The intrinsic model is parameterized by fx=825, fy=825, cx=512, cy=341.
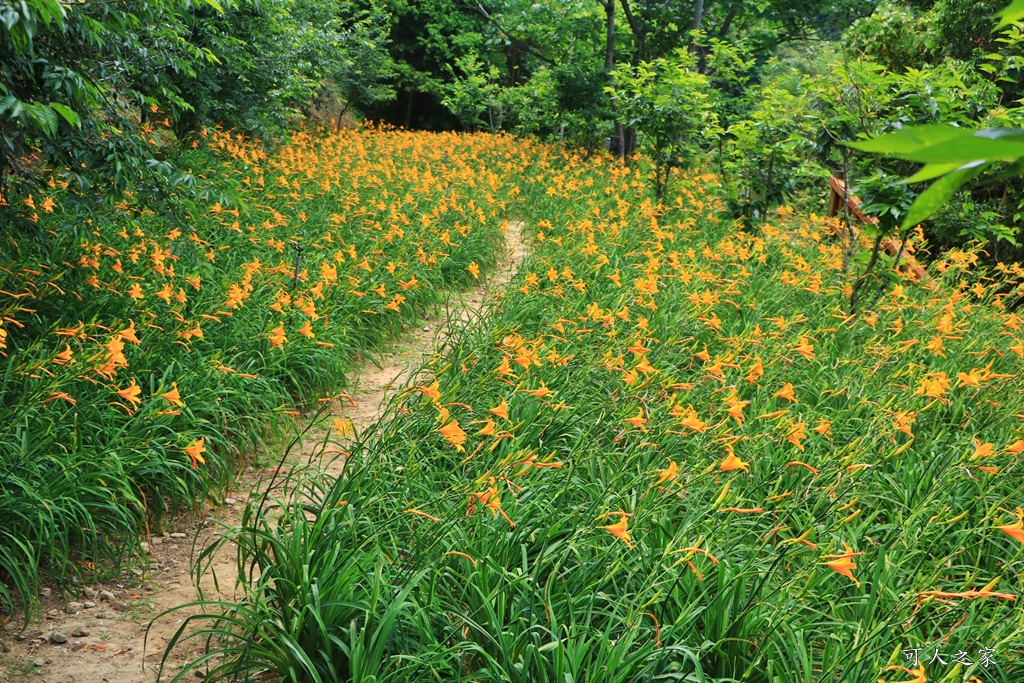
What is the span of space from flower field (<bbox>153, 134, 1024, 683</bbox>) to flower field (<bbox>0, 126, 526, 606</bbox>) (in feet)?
0.18

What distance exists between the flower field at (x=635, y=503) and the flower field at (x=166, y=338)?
2.2 inches

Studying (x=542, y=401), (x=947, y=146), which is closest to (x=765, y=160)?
(x=542, y=401)

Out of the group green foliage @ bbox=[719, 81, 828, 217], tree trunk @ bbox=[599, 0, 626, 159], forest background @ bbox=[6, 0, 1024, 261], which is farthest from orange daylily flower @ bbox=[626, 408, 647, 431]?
tree trunk @ bbox=[599, 0, 626, 159]

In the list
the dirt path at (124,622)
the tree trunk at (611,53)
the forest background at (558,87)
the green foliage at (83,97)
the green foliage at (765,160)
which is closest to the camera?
the dirt path at (124,622)

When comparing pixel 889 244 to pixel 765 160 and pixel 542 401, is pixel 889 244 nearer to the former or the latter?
pixel 765 160

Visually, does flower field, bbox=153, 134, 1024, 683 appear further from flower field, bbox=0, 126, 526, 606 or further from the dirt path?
the dirt path

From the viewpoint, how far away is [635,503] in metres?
3.17

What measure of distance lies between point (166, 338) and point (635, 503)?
2707 millimetres

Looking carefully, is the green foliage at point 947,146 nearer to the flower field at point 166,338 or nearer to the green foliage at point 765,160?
the flower field at point 166,338

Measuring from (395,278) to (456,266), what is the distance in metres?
1.23

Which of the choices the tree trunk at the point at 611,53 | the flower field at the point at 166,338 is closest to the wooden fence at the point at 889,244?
the flower field at the point at 166,338

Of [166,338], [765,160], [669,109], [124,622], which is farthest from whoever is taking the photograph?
[669,109]

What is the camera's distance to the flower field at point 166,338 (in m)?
3.23

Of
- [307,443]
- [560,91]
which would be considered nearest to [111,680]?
[307,443]
